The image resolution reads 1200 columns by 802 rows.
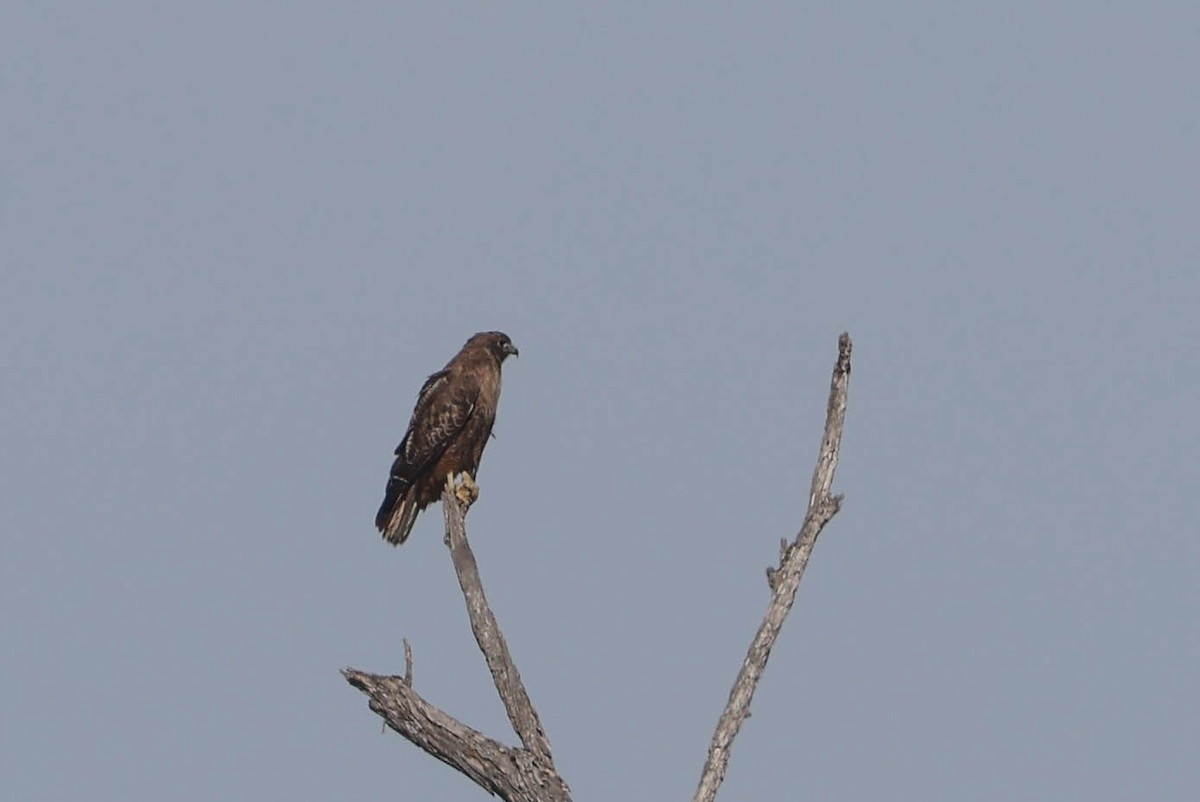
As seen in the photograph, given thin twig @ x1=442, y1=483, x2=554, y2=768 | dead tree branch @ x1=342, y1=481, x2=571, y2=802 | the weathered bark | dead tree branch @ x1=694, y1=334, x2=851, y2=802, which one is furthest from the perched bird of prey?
dead tree branch @ x1=694, y1=334, x2=851, y2=802

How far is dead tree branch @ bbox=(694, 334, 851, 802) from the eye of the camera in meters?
10.3

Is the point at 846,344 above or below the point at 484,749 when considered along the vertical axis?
above

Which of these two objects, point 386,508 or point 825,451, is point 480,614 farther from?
point 386,508

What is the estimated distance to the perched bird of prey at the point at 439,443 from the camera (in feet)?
48.3

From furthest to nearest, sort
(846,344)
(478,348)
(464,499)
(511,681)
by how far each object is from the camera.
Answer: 1. (478,348)
2. (464,499)
3. (511,681)
4. (846,344)

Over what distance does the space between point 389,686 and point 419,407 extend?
4538 mm

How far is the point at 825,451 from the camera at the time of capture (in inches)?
409

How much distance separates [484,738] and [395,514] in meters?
4.34

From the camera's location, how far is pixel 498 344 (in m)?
15.5

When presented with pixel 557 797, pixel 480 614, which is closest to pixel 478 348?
pixel 480 614

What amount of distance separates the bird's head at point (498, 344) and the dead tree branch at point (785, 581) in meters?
5.46

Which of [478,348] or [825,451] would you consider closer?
[825,451]

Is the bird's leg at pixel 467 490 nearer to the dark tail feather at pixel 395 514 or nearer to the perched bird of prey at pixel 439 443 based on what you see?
the perched bird of prey at pixel 439 443

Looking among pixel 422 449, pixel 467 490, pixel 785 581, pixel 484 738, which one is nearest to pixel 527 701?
pixel 484 738
